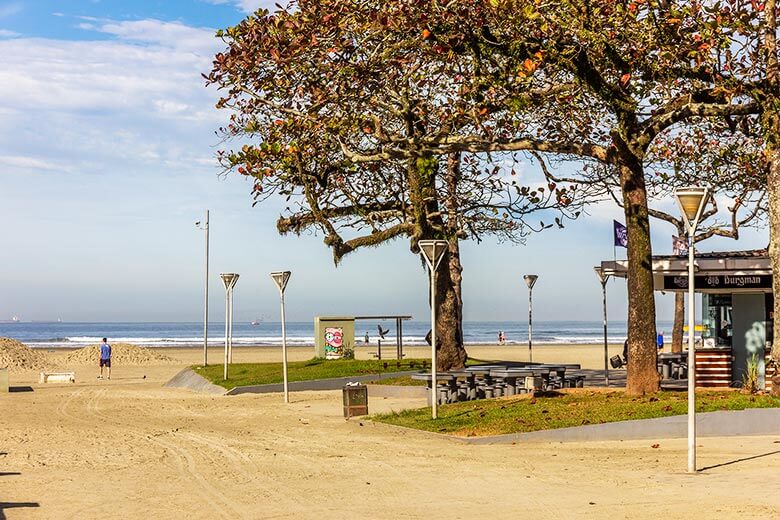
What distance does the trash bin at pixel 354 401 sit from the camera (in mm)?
22547

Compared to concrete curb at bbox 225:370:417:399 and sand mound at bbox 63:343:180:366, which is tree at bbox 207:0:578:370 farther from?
sand mound at bbox 63:343:180:366

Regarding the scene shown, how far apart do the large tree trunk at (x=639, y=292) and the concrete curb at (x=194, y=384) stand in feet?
45.6

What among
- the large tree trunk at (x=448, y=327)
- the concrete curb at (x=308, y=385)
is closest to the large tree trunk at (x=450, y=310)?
the large tree trunk at (x=448, y=327)

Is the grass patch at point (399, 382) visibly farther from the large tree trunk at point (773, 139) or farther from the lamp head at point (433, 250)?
the large tree trunk at point (773, 139)

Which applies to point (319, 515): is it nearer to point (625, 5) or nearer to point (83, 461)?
point (83, 461)

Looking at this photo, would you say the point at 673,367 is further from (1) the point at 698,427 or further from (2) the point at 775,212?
(1) the point at 698,427

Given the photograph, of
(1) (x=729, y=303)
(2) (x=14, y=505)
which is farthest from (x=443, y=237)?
(2) (x=14, y=505)

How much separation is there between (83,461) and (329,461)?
372 cm

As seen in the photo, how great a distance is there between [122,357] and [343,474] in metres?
41.3

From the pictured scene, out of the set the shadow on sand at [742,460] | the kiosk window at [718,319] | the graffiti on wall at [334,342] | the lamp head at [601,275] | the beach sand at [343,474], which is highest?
the lamp head at [601,275]

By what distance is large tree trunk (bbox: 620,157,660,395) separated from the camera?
20.8 metres

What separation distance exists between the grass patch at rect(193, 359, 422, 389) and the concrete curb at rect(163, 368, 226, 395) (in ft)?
0.67

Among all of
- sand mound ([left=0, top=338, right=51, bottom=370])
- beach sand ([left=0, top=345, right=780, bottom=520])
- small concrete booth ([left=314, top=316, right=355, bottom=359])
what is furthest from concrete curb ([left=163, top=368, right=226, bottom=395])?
sand mound ([left=0, top=338, right=51, bottom=370])

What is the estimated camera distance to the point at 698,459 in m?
15.0
